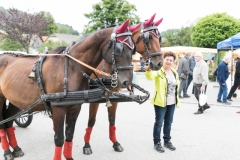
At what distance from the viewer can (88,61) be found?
2.79 metres

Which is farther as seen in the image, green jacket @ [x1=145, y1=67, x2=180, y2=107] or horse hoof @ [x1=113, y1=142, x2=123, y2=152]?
horse hoof @ [x1=113, y1=142, x2=123, y2=152]

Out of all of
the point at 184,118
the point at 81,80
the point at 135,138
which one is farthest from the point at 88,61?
the point at 184,118

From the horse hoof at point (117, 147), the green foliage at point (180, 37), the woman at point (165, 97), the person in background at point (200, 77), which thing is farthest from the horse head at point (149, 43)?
the green foliage at point (180, 37)

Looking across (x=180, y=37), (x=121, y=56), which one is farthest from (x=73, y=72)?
(x=180, y=37)

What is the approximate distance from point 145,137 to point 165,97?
1.23m

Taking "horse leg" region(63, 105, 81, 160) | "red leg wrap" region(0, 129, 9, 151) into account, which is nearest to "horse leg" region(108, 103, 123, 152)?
"horse leg" region(63, 105, 81, 160)

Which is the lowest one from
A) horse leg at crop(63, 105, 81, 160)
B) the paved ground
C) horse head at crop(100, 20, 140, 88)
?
A: the paved ground

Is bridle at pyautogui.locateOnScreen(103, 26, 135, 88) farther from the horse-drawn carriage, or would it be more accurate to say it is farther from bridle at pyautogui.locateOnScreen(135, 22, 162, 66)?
bridle at pyautogui.locateOnScreen(135, 22, 162, 66)

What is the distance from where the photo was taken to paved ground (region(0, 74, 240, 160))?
3.75 meters

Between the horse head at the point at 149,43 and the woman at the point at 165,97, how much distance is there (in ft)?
1.56

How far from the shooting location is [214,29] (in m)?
28.9

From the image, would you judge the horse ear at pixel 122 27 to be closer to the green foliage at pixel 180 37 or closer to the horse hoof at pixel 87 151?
the horse hoof at pixel 87 151

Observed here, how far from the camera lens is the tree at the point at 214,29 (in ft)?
93.8

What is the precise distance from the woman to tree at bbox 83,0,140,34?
2843cm
